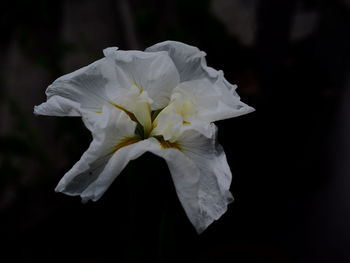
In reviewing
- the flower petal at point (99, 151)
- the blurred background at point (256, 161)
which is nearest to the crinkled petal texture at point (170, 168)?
the flower petal at point (99, 151)

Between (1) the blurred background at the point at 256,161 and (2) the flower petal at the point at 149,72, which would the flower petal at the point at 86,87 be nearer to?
(2) the flower petal at the point at 149,72

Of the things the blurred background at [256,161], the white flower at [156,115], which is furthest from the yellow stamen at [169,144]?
the blurred background at [256,161]

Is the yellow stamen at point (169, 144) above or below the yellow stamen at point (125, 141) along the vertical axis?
below

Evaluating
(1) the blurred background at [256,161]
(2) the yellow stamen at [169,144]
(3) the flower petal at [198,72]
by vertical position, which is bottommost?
(1) the blurred background at [256,161]

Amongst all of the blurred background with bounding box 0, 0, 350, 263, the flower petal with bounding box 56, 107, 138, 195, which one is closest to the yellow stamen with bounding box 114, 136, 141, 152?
the flower petal with bounding box 56, 107, 138, 195

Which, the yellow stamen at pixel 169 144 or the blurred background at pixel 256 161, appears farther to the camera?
the blurred background at pixel 256 161

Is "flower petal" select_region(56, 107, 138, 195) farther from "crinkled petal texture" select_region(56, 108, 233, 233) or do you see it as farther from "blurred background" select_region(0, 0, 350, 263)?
"blurred background" select_region(0, 0, 350, 263)

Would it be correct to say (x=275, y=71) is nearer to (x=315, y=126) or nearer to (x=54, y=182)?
(x=315, y=126)
